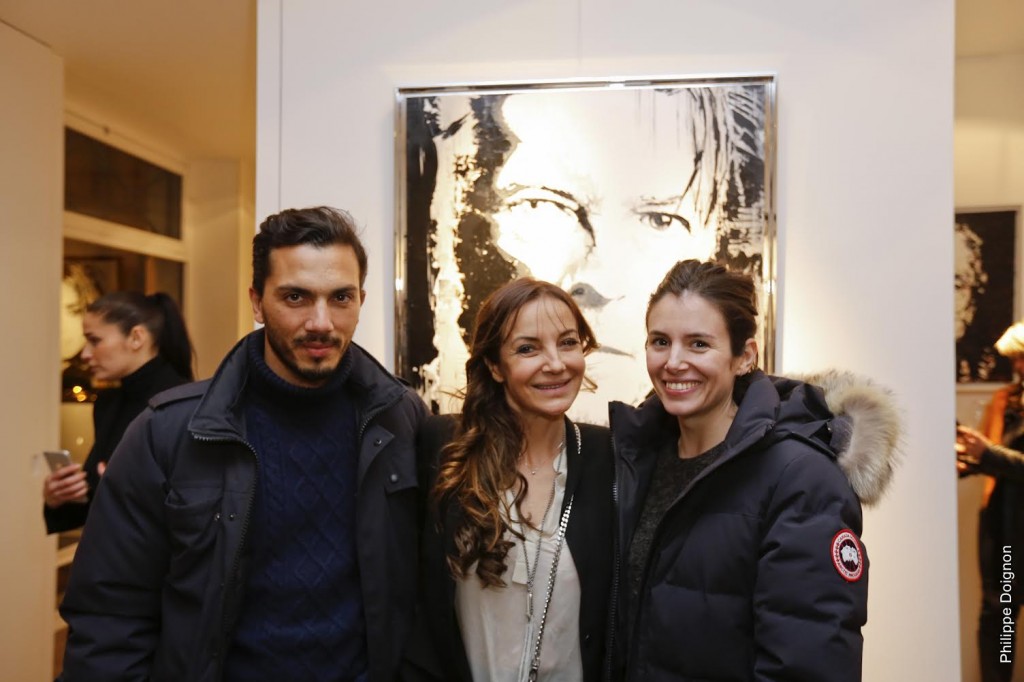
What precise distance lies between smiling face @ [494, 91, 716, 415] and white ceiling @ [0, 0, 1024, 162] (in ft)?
5.65

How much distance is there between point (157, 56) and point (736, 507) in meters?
3.91

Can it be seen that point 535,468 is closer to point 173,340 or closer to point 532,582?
point 532,582

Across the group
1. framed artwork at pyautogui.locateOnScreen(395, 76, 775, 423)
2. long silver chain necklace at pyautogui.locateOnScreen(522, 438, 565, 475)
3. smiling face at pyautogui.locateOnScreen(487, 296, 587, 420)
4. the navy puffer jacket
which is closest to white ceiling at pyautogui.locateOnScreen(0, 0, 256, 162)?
framed artwork at pyautogui.locateOnScreen(395, 76, 775, 423)

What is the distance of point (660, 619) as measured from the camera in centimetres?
160

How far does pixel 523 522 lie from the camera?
188 cm

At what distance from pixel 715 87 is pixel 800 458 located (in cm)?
158

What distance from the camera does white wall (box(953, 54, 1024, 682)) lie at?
152 inches

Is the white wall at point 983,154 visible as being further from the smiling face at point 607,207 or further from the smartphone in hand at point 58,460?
the smartphone in hand at point 58,460

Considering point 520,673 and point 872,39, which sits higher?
point 872,39

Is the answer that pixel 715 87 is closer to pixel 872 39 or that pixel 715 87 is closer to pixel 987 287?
pixel 872 39

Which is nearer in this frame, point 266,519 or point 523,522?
point 266,519

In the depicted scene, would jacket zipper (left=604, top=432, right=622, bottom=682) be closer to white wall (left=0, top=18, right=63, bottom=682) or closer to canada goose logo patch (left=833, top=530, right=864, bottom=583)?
canada goose logo patch (left=833, top=530, right=864, bottom=583)

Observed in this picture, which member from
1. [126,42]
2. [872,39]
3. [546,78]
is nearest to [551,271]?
[546,78]

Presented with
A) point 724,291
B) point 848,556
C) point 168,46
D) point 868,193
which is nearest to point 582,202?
point 868,193
